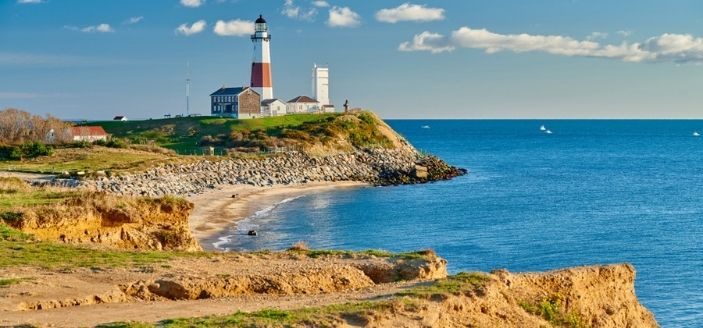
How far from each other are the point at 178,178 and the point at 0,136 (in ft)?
96.5

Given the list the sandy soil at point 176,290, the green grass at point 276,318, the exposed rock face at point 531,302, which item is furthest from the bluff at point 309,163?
the green grass at point 276,318

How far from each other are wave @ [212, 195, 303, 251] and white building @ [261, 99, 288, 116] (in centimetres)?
5391

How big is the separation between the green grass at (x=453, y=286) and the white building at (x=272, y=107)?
111m

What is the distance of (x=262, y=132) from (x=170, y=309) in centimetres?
9428

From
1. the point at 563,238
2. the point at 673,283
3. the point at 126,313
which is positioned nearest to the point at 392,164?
the point at 563,238

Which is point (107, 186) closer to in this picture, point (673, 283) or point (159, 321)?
point (673, 283)

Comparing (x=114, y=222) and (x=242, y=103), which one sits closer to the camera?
(x=114, y=222)

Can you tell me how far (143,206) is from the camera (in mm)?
34531

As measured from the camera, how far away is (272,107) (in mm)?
133125

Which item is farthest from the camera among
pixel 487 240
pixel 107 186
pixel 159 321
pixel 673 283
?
pixel 107 186

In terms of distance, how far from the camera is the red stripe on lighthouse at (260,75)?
427 ft

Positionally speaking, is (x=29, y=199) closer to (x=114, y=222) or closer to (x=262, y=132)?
(x=114, y=222)

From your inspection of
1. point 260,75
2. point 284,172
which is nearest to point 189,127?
point 260,75

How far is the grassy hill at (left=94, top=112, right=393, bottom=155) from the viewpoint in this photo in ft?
358
